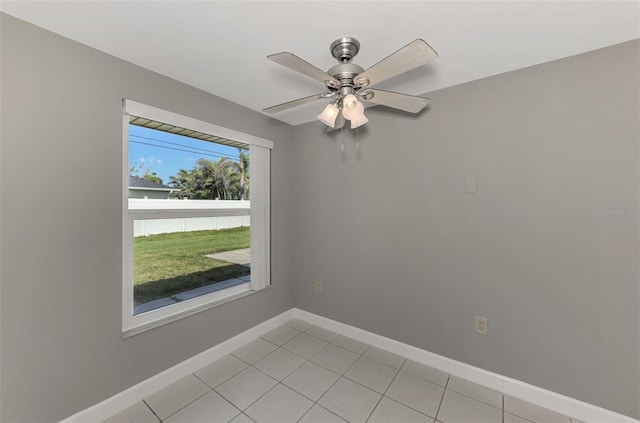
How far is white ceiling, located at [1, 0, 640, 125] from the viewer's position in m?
1.25

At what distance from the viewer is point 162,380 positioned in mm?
1887

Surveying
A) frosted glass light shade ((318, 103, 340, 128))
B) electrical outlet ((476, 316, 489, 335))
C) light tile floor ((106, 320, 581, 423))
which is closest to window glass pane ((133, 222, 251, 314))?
light tile floor ((106, 320, 581, 423))

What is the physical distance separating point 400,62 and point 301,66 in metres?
0.48

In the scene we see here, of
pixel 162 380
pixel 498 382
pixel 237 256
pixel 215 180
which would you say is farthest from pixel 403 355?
pixel 215 180

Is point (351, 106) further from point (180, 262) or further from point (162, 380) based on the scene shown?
point (162, 380)

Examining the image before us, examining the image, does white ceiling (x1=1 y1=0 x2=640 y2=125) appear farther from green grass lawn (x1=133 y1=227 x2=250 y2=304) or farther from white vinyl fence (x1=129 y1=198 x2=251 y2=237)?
green grass lawn (x1=133 y1=227 x2=250 y2=304)

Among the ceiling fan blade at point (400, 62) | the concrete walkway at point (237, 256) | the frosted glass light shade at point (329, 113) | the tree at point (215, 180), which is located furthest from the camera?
the concrete walkway at point (237, 256)

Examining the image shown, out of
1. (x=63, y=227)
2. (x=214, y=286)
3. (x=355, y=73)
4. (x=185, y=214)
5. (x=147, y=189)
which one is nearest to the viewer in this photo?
(x=355, y=73)

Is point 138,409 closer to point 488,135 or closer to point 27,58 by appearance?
point 27,58

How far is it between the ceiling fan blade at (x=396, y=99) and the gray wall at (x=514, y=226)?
58 centimetres

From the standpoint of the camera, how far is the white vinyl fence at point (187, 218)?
1898 millimetres

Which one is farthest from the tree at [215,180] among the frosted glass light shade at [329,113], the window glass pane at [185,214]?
the frosted glass light shade at [329,113]

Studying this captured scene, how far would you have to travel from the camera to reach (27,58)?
53.7 inches

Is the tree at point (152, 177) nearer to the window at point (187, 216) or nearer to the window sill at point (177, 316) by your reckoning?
the window at point (187, 216)
